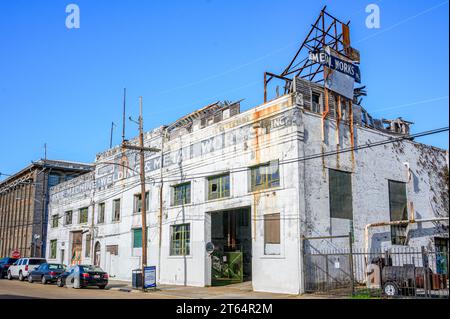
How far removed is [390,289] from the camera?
1970cm

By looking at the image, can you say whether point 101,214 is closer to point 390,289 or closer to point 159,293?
point 159,293

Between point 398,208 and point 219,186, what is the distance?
9.81 m

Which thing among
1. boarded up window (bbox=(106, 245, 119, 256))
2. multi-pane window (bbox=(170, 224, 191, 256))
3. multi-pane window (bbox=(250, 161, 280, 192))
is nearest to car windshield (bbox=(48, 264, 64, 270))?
boarded up window (bbox=(106, 245, 119, 256))

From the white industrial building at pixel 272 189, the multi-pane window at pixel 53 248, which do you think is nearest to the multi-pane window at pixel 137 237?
the white industrial building at pixel 272 189

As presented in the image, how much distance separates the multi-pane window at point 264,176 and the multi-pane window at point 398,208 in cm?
716

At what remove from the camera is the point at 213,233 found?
2808 cm

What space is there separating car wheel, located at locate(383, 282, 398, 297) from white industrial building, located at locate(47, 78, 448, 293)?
345cm

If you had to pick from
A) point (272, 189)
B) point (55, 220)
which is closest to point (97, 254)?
→ point (55, 220)

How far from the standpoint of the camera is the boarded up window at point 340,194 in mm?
23672

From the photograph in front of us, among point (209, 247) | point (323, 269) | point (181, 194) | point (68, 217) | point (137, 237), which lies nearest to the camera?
point (323, 269)

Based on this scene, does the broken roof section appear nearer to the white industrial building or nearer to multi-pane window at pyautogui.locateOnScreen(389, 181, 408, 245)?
the white industrial building

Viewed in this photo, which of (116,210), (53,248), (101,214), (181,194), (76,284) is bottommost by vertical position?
(76,284)
